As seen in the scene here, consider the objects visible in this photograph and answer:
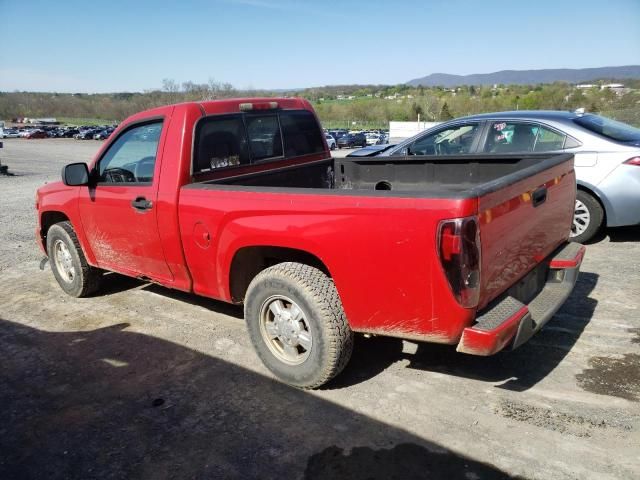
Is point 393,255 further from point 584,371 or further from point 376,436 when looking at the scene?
point 584,371

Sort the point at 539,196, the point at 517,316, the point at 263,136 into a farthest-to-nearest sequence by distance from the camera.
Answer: the point at 263,136 < the point at 539,196 < the point at 517,316

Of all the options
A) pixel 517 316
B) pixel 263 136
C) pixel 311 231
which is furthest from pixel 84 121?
pixel 517 316

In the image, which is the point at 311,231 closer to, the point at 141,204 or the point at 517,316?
the point at 517,316

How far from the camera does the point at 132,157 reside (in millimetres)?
4500

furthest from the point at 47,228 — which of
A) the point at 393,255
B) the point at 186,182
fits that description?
the point at 393,255

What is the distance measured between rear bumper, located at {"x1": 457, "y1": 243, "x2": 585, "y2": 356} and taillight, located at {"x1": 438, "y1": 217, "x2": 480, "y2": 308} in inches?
6.7

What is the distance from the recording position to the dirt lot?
9.00 ft

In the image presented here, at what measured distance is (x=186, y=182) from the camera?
393 centimetres

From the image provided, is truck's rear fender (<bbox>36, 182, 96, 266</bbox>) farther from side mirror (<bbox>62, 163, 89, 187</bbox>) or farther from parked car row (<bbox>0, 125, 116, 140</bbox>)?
parked car row (<bbox>0, 125, 116, 140</bbox>)

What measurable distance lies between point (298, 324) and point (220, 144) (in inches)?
66.6

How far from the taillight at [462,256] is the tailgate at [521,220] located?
Answer: 0.22ft

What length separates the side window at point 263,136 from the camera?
4547mm

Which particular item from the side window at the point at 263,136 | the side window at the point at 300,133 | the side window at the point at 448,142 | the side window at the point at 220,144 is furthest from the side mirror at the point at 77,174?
the side window at the point at 448,142

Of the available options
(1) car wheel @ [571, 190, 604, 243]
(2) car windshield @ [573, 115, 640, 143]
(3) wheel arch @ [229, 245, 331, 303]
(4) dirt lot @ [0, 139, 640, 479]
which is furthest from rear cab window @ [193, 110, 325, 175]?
(2) car windshield @ [573, 115, 640, 143]
